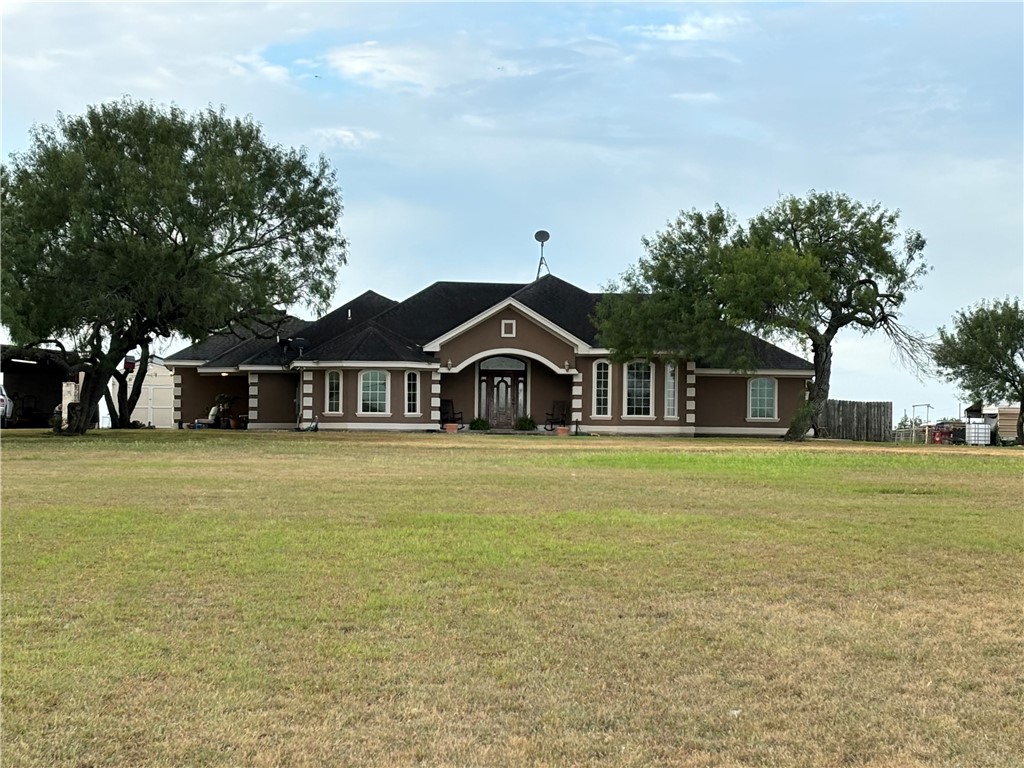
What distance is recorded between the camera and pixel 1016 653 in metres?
6.04

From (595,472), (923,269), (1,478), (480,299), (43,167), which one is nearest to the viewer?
(1,478)

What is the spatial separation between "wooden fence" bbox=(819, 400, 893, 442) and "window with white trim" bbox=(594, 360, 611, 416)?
34.0 ft

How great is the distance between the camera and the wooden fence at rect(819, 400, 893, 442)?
4325cm

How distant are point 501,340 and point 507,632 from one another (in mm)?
31434

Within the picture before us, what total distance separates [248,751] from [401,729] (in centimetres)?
68

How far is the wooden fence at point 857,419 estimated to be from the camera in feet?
142

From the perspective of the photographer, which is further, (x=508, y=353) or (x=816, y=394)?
(x=508, y=353)

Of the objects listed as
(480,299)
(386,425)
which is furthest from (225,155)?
(480,299)

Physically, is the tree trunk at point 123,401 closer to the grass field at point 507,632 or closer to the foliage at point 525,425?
the foliage at point 525,425

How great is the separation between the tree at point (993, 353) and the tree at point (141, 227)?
96.0 feet

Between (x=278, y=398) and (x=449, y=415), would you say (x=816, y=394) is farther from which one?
(x=278, y=398)

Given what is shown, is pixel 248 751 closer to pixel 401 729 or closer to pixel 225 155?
pixel 401 729

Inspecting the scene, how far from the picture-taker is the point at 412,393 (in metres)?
37.6

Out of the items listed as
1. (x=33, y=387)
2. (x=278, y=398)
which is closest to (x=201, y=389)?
(x=278, y=398)
